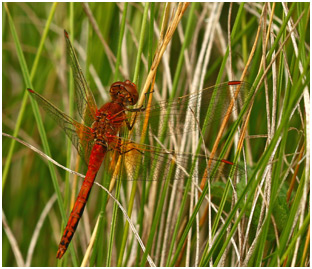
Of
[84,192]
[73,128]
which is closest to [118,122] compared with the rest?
[73,128]

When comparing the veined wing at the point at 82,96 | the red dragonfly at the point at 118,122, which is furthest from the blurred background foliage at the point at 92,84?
the red dragonfly at the point at 118,122

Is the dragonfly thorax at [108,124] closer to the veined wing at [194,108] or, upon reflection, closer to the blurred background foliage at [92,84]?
the veined wing at [194,108]

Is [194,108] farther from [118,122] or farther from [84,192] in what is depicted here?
[84,192]

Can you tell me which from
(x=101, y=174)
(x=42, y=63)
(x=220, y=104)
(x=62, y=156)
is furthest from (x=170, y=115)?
(x=42, y=63)

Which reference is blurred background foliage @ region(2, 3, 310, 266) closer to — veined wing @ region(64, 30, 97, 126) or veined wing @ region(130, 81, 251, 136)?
veined wing @ region(64, 30, 97, 126)

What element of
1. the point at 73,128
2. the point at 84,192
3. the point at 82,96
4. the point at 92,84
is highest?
the point at 92,84

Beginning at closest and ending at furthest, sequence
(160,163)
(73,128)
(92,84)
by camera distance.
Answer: (160,163), (73,128), (92,84)

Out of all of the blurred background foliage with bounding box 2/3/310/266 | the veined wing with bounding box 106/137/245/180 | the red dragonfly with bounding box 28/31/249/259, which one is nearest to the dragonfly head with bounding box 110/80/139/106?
the red dragonfly with bounding box 28/31/249/259

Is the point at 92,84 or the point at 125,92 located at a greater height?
the point at 92,84
